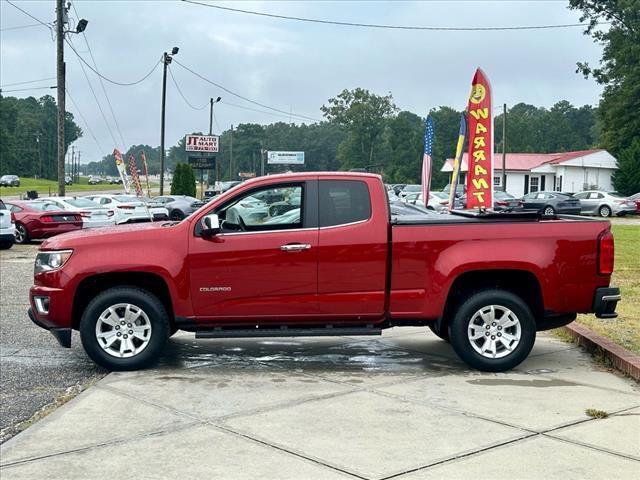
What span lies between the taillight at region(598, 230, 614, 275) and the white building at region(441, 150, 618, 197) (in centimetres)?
4992

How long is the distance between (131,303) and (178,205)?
2658 cm

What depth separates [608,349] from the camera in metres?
7.83

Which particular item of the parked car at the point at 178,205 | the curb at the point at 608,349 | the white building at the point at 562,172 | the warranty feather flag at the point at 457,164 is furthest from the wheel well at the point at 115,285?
the white building at the point at 562,172

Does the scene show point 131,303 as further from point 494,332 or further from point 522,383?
point 522,383

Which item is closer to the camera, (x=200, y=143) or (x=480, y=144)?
(x=480, y=144)

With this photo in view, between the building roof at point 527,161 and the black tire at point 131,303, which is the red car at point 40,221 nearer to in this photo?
the black tire at point 131,303

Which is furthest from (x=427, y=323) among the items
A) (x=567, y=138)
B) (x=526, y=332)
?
(x=567, y=138)

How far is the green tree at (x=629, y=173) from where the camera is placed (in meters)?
47.6

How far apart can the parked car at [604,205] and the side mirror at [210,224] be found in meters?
35.0

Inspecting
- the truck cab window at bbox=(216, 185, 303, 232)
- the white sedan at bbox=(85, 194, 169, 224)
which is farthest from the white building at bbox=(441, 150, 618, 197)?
the truck cab window at bbox=(216, 185, 303, 232)

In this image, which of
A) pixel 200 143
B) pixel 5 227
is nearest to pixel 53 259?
pixel 5 227

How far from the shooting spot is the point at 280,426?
18.5 ft

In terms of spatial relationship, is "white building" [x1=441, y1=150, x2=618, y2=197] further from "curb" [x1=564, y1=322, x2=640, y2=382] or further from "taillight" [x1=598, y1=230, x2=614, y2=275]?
"taillight" [x1=598, y1=230, x2=614, y2=275]

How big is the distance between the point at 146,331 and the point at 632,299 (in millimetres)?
7468
